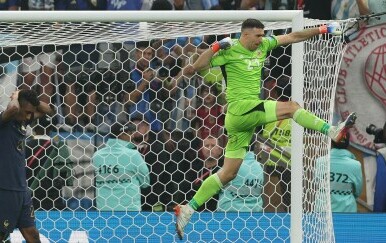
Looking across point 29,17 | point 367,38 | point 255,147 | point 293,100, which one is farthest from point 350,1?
point 29,17

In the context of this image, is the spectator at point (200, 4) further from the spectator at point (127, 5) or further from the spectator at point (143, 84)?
the spectator at point (143, 84)

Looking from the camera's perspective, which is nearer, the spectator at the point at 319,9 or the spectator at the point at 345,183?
the spectator at the point at 345,183

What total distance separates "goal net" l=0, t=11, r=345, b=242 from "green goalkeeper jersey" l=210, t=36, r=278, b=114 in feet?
0.80

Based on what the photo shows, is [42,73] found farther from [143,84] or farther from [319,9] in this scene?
[319,9]

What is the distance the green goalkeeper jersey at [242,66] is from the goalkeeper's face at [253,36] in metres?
0.07

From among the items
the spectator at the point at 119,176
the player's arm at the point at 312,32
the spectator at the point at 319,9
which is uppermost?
the player's arm at the point at 312,32

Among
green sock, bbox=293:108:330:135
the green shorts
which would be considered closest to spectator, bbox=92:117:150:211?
the green shorts

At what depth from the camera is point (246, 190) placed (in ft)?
34.7

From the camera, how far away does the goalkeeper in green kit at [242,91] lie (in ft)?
30.2

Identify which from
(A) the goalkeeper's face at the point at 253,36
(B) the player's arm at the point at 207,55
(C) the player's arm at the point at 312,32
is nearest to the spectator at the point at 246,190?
(A) the goalkeeper's face at the point at 253,36

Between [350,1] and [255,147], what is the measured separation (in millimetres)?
2242

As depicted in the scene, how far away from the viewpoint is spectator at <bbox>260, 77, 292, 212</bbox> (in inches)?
412

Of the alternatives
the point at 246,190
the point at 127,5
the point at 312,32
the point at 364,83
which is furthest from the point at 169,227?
the point at 127,5

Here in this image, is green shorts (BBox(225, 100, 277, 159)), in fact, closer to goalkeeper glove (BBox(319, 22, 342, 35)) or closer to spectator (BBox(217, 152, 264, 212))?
goalkeeper glove (BBox(319, 22, 342, 35))
